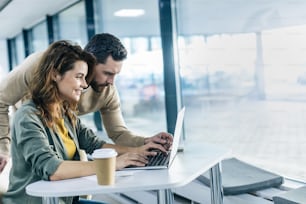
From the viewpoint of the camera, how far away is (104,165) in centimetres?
124

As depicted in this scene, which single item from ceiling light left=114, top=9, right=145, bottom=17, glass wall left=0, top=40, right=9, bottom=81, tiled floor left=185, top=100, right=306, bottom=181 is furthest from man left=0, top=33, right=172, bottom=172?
glass wall left=0, top=40, right=9, bottom=81

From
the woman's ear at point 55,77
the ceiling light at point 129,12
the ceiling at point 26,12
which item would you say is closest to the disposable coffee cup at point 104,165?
the woman's ear at point 55,77

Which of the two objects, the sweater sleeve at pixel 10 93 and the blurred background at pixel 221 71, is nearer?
the sweater sleeve at pixel 10 93

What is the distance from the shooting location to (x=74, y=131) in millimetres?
1685

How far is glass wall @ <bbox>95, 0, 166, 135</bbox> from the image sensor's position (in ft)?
10.1

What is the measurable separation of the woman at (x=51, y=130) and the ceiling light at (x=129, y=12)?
1.70m

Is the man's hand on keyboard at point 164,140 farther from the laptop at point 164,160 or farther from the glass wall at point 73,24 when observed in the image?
the glass wall at point 73,24

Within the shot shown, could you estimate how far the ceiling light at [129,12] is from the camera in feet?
10.8

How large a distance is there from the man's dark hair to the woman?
0.26 m

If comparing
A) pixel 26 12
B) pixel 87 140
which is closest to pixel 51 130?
pixel 87 140

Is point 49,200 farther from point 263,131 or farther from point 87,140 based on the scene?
point 263,131

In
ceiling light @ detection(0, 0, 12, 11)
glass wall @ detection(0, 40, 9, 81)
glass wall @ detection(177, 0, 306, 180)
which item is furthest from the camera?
glass wall @ detection(0, 40, 9, 81)

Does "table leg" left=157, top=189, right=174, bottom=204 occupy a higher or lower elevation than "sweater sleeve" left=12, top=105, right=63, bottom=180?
lower

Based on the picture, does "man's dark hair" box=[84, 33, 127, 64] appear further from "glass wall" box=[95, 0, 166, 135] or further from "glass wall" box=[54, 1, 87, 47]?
"glass wall" box=[54, 1, 87, 47]
